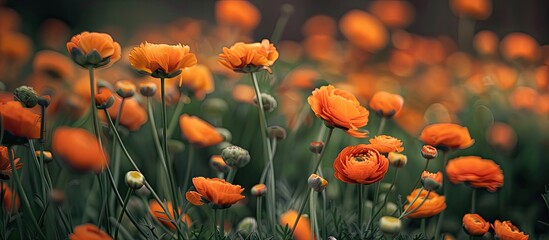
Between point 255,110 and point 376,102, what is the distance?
→ 0.61 m

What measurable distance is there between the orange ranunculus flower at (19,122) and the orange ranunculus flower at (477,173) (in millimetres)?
663

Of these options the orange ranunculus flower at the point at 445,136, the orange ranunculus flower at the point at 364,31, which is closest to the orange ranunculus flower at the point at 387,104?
the orange ranunculus flower at the point at 445,136

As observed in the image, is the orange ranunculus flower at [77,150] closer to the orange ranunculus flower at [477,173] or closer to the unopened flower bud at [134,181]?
the unopened flower bud at [134,181]

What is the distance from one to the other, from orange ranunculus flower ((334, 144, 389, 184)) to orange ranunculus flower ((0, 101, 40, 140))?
1.39ft

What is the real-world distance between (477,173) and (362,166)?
0.91ft

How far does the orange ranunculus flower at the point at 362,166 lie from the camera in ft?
2.85

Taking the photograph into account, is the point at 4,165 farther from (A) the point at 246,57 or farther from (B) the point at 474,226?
(B) the point at 474,226

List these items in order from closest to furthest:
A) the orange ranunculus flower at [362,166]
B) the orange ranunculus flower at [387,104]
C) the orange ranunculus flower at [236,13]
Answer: the orange ranunculus flower at [362,166], the orange ranunculus flower at [387,104], the orange ranunculus flower at [236,13]

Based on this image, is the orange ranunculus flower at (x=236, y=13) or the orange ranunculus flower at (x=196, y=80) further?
the orange ranunculus flower at (x=236, y=13)

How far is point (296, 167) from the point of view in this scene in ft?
5.20

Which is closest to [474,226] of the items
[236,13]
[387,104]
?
[387,104]

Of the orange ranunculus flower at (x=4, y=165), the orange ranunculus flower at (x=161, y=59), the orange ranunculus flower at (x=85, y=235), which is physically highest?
the orange ranunculus flower at (x=161, y=59)

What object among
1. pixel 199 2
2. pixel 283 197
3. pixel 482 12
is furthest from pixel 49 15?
pixel 283 197

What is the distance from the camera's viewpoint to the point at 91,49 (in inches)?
36.0
